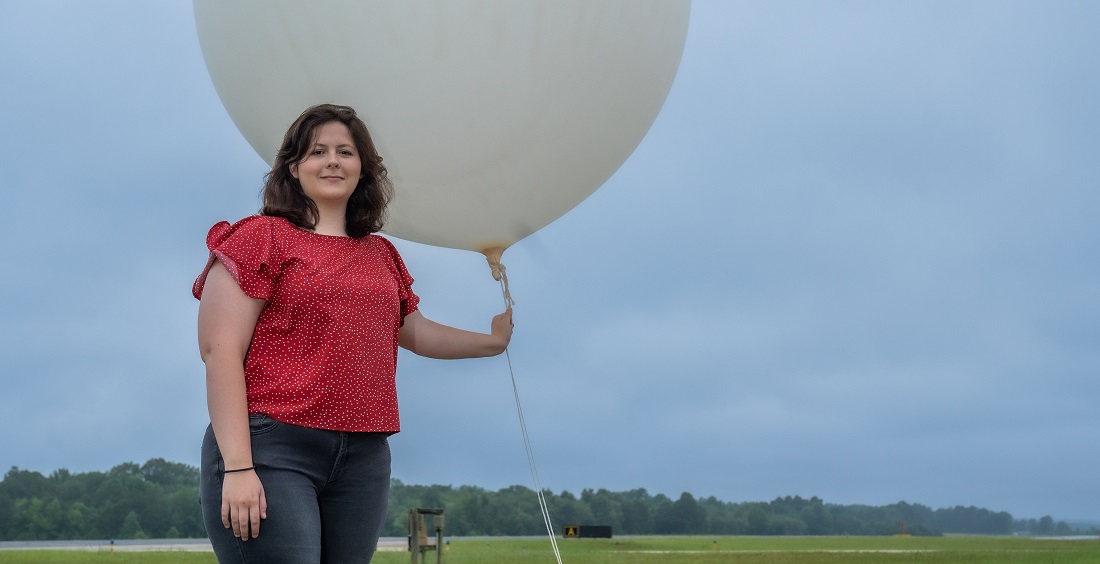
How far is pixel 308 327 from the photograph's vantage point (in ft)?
4.73

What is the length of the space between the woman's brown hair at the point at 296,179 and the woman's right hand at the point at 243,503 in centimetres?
42

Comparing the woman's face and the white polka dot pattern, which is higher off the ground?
the woman's face

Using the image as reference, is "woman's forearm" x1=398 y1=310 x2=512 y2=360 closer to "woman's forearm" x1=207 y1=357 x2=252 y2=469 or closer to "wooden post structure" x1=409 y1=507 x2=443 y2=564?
"woman's forearm" x1=207 y1=357 x2=252 y2=469

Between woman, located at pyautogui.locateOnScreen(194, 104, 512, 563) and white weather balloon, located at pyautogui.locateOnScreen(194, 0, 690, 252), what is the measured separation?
53cm

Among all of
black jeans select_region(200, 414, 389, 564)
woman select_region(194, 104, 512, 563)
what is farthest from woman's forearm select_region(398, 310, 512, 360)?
black jeans select_region(200, 414, 389, 564)

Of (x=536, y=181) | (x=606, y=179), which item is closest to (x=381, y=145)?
(x=536, y=181)

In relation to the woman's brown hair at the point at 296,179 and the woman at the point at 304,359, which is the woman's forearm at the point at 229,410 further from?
the woman's brown hair at the point at 296,179

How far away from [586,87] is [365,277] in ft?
3.00

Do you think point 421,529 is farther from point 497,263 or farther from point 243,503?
point 243,503

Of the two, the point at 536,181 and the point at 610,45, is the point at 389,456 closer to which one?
the point at 536,181

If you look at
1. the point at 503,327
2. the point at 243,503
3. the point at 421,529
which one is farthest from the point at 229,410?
the point at 421,529

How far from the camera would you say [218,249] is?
1.42 m

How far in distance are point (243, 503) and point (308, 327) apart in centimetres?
28

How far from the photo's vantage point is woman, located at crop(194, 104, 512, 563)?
1.36 meters
